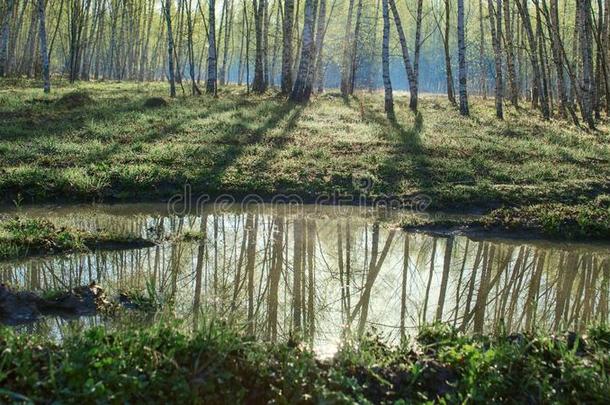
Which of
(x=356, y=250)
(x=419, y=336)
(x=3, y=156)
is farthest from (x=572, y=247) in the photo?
(x=3, y=156)

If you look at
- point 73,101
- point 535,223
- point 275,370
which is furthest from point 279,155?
point 275,370

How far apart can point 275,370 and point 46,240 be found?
452 centimetres

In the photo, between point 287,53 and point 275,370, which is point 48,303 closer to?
point 275,370

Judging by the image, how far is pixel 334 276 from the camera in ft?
23.7

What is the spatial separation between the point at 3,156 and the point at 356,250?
297 inches

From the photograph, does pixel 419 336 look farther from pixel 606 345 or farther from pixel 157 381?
pixel 157 381

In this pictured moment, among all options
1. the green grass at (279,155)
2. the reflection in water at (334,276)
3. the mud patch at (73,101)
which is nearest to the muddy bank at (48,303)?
the reflection in water at (334,276)

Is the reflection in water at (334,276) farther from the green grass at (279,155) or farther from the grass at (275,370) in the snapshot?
the green grass at (279,155)

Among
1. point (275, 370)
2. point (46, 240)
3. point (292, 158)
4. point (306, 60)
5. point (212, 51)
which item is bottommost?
point (275, 370)

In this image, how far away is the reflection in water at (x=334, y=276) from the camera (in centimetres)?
583

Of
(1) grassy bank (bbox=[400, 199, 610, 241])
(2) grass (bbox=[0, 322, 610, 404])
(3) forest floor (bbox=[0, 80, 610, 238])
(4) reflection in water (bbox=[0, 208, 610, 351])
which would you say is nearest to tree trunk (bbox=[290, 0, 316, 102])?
(3) forest floor (bbox=[0, 80, 610, 238])

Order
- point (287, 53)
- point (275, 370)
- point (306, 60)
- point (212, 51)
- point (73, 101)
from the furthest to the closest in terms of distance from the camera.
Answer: point (287, 53) < point (212, 51) < point (306, 60) < point (73, 101) < point (275, 370)

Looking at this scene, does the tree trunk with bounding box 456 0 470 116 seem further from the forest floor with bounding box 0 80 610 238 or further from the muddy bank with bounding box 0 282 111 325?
the muddy bank with bounding box 0 282 111 325

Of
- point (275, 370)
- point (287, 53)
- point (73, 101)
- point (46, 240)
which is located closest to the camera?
point (275, 370)
